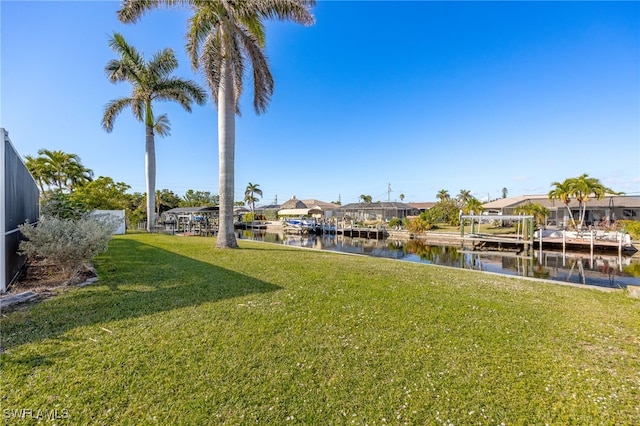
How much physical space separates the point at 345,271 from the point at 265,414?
5.50 metres

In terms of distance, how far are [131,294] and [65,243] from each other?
1.82 m

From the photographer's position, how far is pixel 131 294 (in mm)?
4945

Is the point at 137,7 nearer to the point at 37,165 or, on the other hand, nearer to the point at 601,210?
the point at 37,165

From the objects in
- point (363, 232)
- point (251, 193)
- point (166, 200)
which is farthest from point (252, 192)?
point (363, 232)

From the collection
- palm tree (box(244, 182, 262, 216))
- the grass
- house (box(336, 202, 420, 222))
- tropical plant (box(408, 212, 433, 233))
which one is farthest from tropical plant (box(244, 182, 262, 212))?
the grass

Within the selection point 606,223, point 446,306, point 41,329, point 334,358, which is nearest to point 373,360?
point 334,358

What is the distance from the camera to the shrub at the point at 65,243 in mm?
5332

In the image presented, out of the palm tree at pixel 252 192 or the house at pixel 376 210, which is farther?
the palm tree at pixel 252 192

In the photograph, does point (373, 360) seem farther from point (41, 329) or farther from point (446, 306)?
point (41, 329)

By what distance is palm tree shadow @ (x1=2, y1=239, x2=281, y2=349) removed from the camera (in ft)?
11.8

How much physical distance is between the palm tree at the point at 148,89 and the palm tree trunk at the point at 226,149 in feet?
32.0

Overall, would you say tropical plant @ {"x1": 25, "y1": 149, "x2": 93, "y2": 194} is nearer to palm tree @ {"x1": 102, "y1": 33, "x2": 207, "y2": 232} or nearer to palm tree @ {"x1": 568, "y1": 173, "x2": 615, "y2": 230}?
palm tree @ {"x1": 102, "y1": 33, "x2": 207, "y2": 232}

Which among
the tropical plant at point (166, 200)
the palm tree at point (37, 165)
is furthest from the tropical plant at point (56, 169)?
the tropical plant at point (166, 200)

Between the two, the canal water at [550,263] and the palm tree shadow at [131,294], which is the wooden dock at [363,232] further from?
the palm tree shadow at [131,294]
